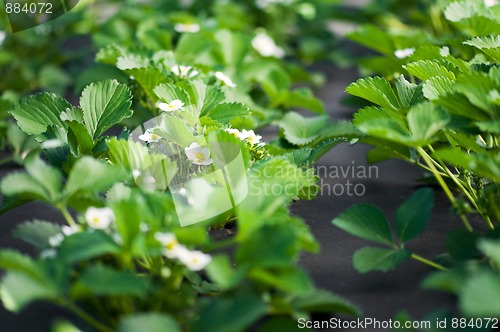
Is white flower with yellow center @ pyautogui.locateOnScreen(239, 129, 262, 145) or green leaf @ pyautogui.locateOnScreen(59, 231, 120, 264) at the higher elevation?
green leaf @ pyautogui.locateOnScreen(59, 231, 120, 264)

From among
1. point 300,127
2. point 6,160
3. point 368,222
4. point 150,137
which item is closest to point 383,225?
point 368,222

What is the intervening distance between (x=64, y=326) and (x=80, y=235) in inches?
5.1

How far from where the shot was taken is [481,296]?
878mm

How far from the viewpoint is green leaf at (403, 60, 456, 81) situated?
1411 millimetres

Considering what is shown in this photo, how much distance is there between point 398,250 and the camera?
3.92 ft

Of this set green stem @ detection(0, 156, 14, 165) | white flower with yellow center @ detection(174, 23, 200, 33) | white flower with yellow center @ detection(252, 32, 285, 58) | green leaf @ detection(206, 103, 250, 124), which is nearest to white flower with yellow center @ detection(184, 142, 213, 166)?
green leaf @ detection(206, 103, 250, 124)

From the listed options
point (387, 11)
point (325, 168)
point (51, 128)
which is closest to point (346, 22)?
point (387, 11)

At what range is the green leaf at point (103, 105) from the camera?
145cm

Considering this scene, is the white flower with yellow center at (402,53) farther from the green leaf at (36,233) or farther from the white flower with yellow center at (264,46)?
the green leaf at (36,233)

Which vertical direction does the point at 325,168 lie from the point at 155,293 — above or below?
below

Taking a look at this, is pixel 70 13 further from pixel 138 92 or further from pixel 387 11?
pixel 387 11

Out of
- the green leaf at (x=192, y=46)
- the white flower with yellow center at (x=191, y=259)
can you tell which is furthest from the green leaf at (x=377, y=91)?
the green leaf at (x=192, y=46)

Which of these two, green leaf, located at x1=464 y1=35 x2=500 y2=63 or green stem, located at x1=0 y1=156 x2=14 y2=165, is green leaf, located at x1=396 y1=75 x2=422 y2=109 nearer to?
green leaf, located at x1=464 y1=35 x2=500 y2=63

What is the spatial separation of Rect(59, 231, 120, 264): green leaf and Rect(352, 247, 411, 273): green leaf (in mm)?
410
